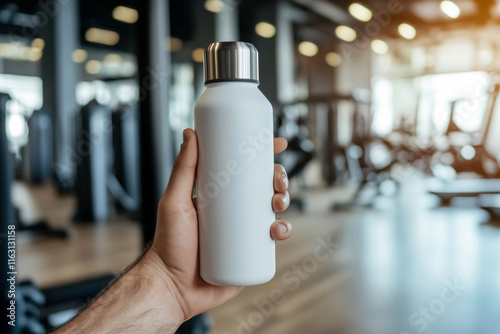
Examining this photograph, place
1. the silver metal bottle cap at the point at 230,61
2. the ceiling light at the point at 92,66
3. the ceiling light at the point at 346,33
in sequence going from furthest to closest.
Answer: the ceiling light at the point at 92,66 → the ceiling light at the point at 346,33 → the silver metal bottle cap at the point at 230,61

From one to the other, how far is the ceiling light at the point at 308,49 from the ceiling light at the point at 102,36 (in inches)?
151

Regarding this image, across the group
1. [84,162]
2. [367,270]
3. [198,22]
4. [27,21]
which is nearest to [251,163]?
[367,270]

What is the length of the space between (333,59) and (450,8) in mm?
3049

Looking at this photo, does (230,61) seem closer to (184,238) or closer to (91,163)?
(184,238)

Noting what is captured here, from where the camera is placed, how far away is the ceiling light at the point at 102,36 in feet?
27.8

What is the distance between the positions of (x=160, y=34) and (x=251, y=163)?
0.55 m

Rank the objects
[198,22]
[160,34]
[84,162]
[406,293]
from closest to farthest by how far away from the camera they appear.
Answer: [160,34] → [406,293] → [84,162] → [198,22]

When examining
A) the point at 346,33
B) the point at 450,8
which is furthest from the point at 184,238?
the point at 346,33

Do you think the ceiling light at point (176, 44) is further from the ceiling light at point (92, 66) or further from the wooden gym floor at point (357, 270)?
the wooden gym floor at point (357, 270)

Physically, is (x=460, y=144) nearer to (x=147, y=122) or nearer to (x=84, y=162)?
(x=84, y=162)

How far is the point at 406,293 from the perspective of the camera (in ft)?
4.92

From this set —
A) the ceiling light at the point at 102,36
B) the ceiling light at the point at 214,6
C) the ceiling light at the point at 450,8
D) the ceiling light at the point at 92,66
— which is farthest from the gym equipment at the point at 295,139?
the ceiling light at the point at 92,66

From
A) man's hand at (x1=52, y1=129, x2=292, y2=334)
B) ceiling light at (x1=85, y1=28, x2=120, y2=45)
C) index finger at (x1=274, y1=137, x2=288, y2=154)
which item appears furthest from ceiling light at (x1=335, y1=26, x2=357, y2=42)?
man's hand at (x1=52, y1=129, x2=292, y2=334)

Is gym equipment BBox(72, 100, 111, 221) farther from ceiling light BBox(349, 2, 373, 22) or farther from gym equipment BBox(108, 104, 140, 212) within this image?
ceiling light BBox(349, 2, 373, 22)
